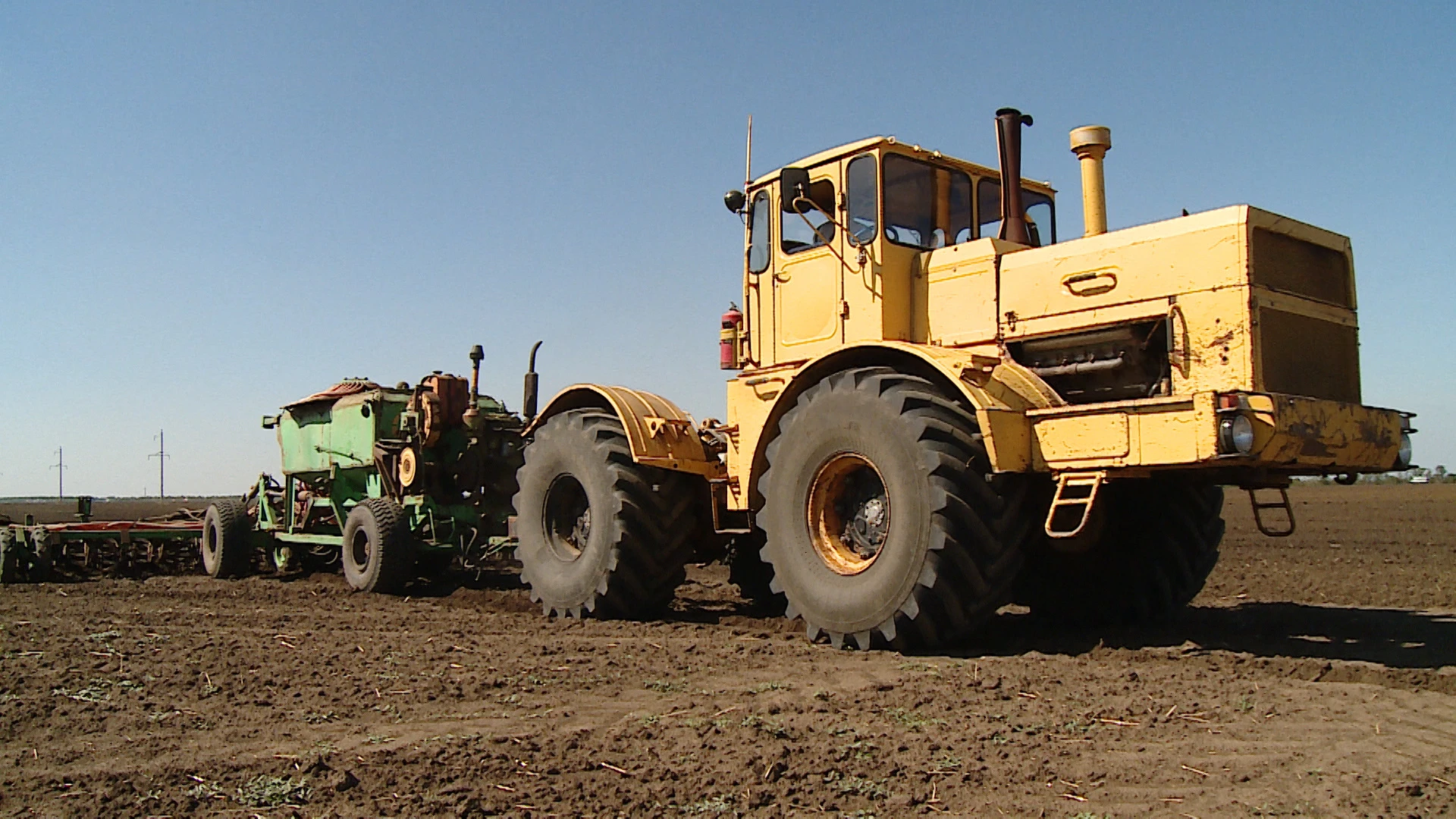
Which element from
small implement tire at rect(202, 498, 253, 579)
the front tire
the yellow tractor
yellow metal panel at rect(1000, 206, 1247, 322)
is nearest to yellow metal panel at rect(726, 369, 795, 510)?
the yellow tractor

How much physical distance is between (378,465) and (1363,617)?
1030 cm

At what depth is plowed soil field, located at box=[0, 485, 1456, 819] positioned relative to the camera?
4184 mm

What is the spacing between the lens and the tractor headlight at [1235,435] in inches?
246

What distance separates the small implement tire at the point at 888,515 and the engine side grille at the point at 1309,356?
5.42 feet

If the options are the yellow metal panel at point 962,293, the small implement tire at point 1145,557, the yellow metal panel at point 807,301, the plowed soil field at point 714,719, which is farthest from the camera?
the yellow metal panel at point 807,301

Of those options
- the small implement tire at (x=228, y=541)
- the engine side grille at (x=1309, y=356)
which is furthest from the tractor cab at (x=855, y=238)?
the small implement tire at (x=228, y=541)

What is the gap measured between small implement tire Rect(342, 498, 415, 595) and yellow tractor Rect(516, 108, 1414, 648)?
2.52 meters

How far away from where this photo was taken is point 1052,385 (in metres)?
7.72

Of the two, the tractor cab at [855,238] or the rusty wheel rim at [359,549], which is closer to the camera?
the tractor cab at [855,238]

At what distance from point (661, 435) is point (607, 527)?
87cm

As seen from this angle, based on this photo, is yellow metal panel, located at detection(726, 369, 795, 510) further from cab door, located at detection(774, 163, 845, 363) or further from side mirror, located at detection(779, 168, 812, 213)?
side mirror, located at detection(779, 168, 812, 213)

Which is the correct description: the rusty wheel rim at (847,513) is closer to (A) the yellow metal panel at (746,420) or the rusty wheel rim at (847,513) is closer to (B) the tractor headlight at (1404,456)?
(A) the yellow metal panel at (746,420)

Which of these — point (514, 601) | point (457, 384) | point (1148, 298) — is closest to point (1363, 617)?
point (1148, 298)

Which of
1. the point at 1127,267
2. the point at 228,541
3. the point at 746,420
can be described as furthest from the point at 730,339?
the point at 228,541
